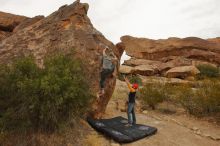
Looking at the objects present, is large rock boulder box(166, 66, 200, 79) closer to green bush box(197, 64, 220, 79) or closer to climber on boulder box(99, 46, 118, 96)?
green bush box(197, 64, 220, 79)

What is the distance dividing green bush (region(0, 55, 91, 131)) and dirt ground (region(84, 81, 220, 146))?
1.06 metres

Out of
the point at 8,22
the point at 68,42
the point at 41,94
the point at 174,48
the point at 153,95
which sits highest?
the point at 8,22

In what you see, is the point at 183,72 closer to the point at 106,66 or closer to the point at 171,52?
the point at 171,52

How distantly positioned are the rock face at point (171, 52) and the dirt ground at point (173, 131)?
18284mm

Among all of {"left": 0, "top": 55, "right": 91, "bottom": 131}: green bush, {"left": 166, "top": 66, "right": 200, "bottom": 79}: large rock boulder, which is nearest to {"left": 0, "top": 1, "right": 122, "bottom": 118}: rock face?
{"left": 0, "top": 55, "right": 91, "bottom": 131}: green bush

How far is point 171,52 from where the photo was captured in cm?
3338

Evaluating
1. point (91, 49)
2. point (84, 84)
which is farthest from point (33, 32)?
point (84, 84)

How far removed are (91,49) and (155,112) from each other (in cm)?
474

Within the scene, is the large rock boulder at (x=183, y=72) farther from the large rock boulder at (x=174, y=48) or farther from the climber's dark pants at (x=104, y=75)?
the climber's dark pants at (x=104, y=75)

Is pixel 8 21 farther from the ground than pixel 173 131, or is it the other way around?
pixel 8 21

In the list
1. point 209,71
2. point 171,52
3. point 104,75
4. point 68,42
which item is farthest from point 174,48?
point 68,42

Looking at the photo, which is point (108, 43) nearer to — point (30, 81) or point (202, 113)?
point (30, 81)

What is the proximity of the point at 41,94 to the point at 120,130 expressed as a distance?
254 centimetres

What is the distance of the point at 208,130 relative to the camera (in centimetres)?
903
